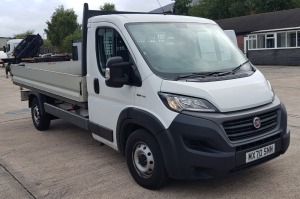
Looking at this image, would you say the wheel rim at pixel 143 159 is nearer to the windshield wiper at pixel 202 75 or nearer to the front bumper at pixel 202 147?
the front bumper at pixel 202 147

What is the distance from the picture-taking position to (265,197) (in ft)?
13.3

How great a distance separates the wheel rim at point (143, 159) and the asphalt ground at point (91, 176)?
0.22m

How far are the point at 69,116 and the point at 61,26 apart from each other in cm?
5980

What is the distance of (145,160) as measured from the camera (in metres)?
4.31

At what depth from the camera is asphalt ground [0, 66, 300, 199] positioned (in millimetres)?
4285

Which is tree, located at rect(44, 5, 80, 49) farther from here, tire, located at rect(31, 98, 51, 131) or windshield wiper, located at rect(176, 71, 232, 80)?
windshield wiper, located at rect(176, 71, 232, 80)

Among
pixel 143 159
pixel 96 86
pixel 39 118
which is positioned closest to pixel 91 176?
pixel 143 159

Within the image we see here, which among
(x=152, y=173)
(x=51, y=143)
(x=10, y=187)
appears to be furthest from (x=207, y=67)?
(x=51, y=143)

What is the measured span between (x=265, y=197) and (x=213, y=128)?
1.03m

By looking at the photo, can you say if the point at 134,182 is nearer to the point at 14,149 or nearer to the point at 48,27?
the point at 14,149

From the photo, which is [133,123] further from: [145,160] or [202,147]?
[202,147]

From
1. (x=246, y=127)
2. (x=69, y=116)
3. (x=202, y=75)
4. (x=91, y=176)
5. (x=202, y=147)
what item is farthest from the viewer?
(x=69, y=116)

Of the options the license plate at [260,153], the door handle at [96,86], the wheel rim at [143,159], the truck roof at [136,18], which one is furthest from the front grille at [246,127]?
the door handle at [96,86]

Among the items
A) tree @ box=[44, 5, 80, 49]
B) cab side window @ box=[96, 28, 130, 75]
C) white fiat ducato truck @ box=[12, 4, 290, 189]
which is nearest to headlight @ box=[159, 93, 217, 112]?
white fiat ducato truck @ box=[12, 4, 290, 189]
